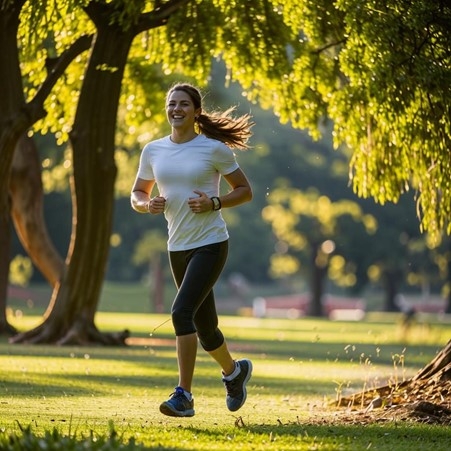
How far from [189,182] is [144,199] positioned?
1.62ft

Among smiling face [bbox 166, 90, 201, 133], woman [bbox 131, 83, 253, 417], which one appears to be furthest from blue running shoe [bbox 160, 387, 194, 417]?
smiling face [bbox 166, 90, 201, 133]

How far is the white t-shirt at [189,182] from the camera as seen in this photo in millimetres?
10242

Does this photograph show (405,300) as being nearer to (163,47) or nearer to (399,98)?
(163,47)

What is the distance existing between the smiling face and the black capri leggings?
915mm

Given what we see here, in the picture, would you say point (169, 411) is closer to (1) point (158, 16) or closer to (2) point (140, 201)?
(2) point (140, 201)

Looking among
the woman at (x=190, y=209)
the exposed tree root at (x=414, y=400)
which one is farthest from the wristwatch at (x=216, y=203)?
the exposed tree root at (x=414, y=400)

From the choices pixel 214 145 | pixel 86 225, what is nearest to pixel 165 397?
pixel 214 145

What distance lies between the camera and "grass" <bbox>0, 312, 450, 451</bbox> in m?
9.04

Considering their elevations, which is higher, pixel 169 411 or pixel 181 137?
pixel 181 137

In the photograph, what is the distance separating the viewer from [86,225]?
23.4 meters

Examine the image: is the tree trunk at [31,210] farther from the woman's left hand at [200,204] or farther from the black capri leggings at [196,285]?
the woman's left hand at [200,204]

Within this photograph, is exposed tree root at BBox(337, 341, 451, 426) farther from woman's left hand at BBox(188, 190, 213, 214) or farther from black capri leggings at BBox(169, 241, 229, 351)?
woman's left hand at BBox(188, 190, 213, 214)

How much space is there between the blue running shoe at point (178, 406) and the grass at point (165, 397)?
0.11 metres

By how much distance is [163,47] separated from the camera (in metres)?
21.5
